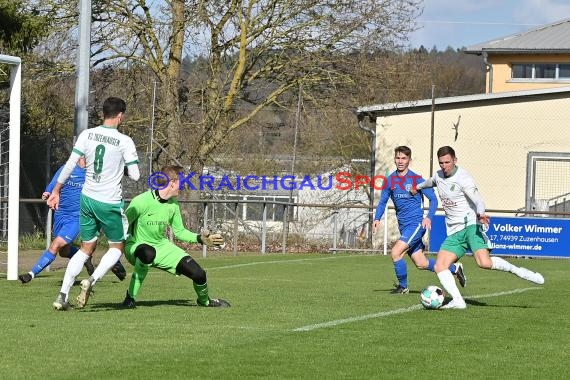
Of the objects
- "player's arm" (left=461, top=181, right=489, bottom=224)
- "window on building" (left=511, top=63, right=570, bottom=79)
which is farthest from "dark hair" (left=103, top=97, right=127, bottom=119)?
"window on building" (left=511, top=63, right=570, bottom=79)

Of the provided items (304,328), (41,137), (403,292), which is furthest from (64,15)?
(304,328)

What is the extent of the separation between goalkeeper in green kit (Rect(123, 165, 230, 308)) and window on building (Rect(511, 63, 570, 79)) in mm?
40893

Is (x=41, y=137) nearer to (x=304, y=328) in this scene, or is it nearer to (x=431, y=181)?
(x=431, y=181)

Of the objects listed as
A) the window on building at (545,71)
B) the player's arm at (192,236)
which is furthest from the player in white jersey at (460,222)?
the window on building at (545,71)

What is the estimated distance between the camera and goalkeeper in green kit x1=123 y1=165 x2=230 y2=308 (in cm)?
1109

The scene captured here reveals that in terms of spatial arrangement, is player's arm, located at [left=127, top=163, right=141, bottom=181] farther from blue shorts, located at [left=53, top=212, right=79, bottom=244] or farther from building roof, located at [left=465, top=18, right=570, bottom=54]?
building roof, located at [left=465, top=18, right=570, bottom=54]

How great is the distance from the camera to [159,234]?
11.2 meters

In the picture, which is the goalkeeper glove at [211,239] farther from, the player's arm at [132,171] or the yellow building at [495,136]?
the yellow building at [495,136]

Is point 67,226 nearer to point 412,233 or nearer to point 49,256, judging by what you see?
point 49,256

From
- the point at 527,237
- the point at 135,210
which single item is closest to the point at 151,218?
the point at 135,210

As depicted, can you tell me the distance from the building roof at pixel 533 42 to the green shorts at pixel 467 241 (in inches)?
1499

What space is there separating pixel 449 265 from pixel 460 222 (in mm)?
476

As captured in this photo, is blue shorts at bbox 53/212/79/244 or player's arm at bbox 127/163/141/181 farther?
blue shorts at bbox 53/212/79/244

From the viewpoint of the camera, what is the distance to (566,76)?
164 ft
